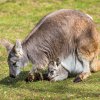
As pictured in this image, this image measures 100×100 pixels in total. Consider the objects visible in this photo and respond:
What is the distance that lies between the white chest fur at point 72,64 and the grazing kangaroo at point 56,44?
0.25ft

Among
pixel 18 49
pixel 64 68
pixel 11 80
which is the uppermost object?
pixel 18 49

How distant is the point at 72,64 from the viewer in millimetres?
9539

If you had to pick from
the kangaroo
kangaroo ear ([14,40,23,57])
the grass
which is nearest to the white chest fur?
the kangaroo

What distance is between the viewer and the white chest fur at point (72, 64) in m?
9.50

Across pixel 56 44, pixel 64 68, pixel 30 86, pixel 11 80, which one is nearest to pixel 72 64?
pixel 64 68

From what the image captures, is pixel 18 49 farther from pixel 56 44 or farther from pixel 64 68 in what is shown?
pixel 64 68

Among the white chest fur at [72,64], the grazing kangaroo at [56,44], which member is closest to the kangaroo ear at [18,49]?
the grazing kangaroo at [56,44]

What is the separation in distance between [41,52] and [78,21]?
960mm

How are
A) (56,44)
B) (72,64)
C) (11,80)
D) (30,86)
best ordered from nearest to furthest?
1. (30,86)
2. (56,44)
3. (72,64)
4. (11,80)

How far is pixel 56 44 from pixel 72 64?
0.54 m

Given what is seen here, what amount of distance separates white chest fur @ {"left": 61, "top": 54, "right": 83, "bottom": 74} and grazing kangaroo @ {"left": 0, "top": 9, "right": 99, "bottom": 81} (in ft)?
0.25

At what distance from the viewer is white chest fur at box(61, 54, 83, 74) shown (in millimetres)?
9498

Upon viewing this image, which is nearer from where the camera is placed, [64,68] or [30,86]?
[30,86]

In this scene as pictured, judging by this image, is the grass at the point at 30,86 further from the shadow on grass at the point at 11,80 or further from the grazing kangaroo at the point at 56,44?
the grazing kangaroo at the point at 56,44
